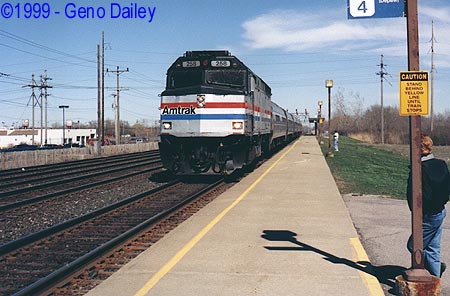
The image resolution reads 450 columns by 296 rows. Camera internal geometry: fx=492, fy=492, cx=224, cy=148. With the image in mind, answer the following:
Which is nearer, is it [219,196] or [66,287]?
[66,287]

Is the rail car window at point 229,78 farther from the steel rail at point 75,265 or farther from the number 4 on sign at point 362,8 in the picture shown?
the number 4 on sign at point 362,8

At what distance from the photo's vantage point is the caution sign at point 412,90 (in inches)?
220

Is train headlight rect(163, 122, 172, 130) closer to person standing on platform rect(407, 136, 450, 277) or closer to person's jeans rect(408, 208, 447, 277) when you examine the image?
person standing on platform rect(407, 136, 450, 277)

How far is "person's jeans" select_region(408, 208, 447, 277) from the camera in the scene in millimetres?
5730

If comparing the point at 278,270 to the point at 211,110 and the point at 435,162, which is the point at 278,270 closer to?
the point at 435,162

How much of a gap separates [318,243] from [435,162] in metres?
2.57

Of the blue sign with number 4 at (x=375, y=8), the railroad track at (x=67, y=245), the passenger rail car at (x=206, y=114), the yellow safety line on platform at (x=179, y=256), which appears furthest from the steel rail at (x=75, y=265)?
the passenger rail car at (x=206, y=114)

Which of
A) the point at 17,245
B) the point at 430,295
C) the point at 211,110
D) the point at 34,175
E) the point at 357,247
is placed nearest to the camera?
the point at 430,295

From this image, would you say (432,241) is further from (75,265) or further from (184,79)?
(184,79)

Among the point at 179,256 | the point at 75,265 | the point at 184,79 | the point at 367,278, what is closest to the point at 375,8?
the point at 367,278

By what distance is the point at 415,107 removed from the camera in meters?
5.55

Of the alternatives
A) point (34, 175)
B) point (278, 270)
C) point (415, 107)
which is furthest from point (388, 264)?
point (34, 175)

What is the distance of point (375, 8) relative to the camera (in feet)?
19.6

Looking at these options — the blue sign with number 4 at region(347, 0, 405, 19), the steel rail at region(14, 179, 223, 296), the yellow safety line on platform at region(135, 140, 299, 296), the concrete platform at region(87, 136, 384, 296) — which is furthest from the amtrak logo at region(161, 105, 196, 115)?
the blue sign with number 4 at region(347, 0, 405, 19)
